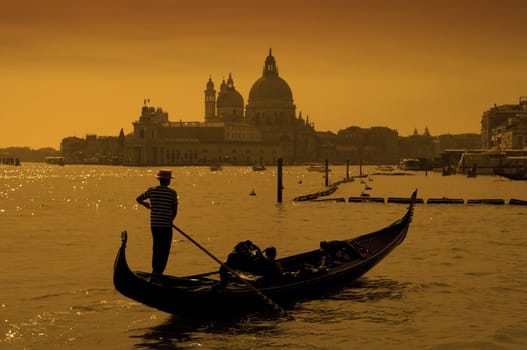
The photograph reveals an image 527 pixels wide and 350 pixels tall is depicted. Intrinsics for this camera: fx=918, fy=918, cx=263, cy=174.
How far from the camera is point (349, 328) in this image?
13.7 meters

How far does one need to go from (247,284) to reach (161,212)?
5.67 ft

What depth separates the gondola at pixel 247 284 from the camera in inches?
512

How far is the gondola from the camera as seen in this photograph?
13000 millimetres

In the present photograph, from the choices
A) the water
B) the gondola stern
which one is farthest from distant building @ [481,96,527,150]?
the gondola stern

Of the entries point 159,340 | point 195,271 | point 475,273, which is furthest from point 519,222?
point 159,340

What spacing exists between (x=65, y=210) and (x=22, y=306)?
28492 mm

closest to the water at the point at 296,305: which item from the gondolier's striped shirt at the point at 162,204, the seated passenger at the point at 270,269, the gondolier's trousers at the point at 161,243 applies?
the seated passenger at the point at 270,269

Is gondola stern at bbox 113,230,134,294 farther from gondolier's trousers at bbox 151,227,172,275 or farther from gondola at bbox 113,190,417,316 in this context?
gondolier's trousers at bbox 151,227,172,275

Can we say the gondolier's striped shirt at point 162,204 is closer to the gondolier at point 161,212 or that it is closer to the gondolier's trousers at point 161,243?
the gondolier at point 161,212

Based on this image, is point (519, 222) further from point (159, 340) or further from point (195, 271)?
point (159, 340)

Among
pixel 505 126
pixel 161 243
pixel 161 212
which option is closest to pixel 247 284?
pixel 161 243

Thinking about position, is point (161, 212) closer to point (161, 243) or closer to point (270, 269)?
point (161, 243)

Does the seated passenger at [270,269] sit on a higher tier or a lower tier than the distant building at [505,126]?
lower

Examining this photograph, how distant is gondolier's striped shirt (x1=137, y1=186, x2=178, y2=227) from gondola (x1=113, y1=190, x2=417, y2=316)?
87cm
